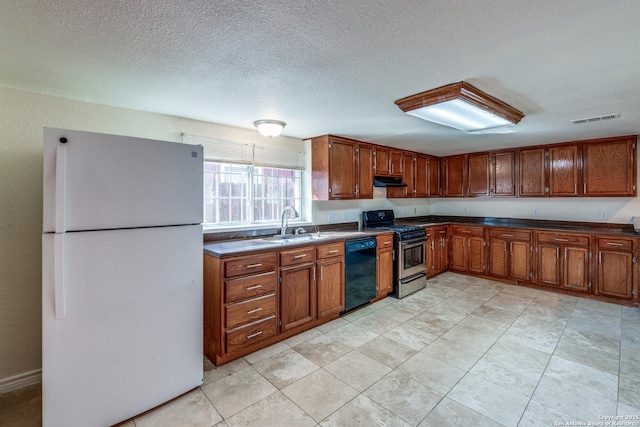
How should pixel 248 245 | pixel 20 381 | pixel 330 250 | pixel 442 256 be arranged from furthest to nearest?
pixel 442 256 → pixel 330 250 → pixel 248 245 → pixel 20 381

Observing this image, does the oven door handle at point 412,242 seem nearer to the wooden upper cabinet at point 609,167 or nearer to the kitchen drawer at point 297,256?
the kitchen drawer at point 297,256

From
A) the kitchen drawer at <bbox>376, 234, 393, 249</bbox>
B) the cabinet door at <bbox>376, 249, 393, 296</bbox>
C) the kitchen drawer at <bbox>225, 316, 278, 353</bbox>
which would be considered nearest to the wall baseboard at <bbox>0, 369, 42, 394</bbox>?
the kitchen drawer at <bbox>225, 316, 278, 353</bbox>

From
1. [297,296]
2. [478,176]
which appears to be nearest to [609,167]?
[478,176]

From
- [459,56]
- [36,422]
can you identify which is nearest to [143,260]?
[36,422]

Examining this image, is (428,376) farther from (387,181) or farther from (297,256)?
(387,181)

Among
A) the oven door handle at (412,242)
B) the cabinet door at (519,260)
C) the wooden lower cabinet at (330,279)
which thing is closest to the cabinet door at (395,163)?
the oven door handle at (412,242)

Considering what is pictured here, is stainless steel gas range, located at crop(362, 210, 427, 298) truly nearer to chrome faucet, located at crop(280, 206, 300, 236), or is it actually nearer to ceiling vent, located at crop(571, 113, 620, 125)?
chrome faucet, located at crop(280, 206, 300, 236)

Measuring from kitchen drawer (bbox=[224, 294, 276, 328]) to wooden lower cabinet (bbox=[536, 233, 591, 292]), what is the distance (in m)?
4.04

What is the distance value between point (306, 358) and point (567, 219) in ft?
15.1

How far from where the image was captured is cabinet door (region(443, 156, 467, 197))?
529cm

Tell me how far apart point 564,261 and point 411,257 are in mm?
2125

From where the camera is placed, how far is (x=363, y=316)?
3.40 metres

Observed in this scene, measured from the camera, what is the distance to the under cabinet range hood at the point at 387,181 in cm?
440

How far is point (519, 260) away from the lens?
14.4 ft
